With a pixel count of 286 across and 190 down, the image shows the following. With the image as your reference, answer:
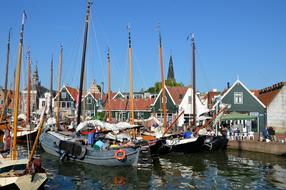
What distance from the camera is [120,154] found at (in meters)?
24.5

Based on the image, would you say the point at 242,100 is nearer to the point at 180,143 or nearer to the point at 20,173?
the point at 180,143

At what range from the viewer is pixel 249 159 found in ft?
101

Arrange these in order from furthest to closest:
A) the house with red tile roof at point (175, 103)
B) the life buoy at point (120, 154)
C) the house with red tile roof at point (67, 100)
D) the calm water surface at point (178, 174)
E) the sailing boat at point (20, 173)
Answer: the house with red tile roof at point (67, 100) < the house with red tile roof at point (175, 103) < the life buoy at point (120, 154) < the calm water surface at point (178, 174) < the sailing boat at point (20, 173)

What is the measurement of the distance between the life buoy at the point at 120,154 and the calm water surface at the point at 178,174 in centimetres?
76

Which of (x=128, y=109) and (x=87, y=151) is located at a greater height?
(x=128, y=109)

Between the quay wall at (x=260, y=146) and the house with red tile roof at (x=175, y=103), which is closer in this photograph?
the quay wall at (x=260, y=146)

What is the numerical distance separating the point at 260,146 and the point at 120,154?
15731mm

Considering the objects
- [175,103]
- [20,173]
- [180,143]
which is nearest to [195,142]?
[180,143]

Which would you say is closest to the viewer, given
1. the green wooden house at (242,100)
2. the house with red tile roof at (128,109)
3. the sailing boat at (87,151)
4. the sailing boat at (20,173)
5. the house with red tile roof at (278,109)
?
the sailing boat at (20,173)

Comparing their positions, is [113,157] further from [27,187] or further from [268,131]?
[268,131]

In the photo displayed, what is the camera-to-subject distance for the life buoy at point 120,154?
2442 cm

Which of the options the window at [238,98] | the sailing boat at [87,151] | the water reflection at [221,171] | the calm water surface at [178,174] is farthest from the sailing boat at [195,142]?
the window at [238,98]

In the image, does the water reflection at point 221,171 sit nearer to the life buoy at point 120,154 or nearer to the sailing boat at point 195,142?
the sailing boat at point 195,142

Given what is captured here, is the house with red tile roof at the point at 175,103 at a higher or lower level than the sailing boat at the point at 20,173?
higher
